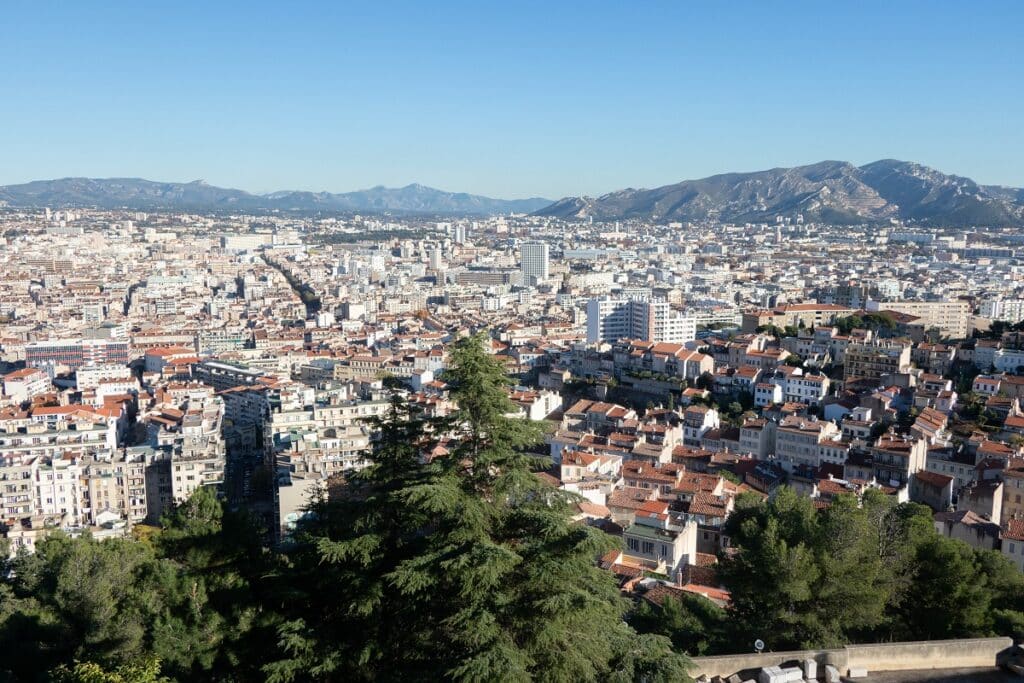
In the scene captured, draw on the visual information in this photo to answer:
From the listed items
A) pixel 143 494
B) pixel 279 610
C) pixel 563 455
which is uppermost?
pixel 279 610

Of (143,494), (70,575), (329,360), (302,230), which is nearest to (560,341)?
(329,360)

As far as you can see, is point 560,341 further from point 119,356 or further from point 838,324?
point 119,356

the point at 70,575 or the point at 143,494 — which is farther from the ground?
the point at 70,575

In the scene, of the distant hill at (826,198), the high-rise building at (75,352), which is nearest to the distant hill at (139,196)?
the distant hill at (826,198)

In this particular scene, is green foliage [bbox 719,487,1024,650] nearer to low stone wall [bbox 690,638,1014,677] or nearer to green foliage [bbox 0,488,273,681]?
low stone wall [bbox 690,638,1014,677]

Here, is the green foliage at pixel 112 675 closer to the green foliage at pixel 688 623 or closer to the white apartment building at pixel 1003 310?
the green foliage at pixel 688 623

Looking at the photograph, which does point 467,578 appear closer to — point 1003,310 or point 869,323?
point 869,323

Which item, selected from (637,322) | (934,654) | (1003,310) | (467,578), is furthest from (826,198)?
(467,578)
